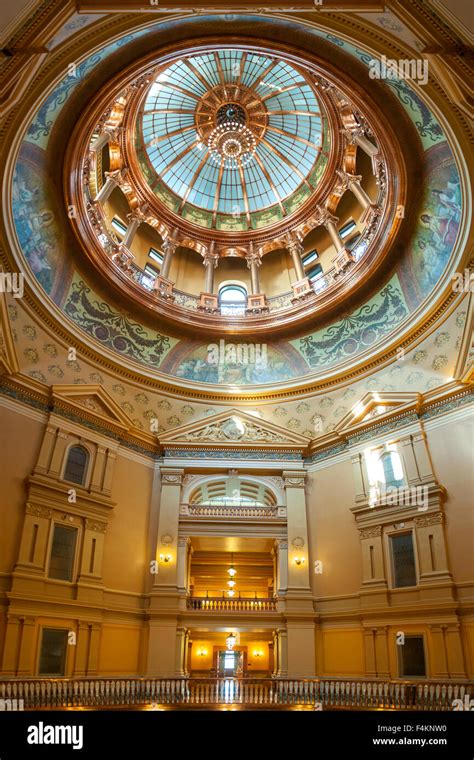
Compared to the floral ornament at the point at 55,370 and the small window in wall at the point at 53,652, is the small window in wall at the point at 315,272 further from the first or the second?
the small window in wall at the point at 53,652

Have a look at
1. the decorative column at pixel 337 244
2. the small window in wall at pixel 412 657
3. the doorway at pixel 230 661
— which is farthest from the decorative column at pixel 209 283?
the small window in wall at pixel 412 657

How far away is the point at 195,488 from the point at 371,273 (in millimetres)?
13484

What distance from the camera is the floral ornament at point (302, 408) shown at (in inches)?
1000

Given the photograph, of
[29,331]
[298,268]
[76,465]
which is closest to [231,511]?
[76,465]

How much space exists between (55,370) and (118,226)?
10695 mm

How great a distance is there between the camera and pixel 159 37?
18.5 m

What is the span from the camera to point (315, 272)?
28828 millimetres

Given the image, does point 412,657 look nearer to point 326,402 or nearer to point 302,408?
point 326,402

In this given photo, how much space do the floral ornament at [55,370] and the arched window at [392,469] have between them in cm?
1441

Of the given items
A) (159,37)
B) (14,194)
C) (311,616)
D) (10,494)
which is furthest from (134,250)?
(311,616)
